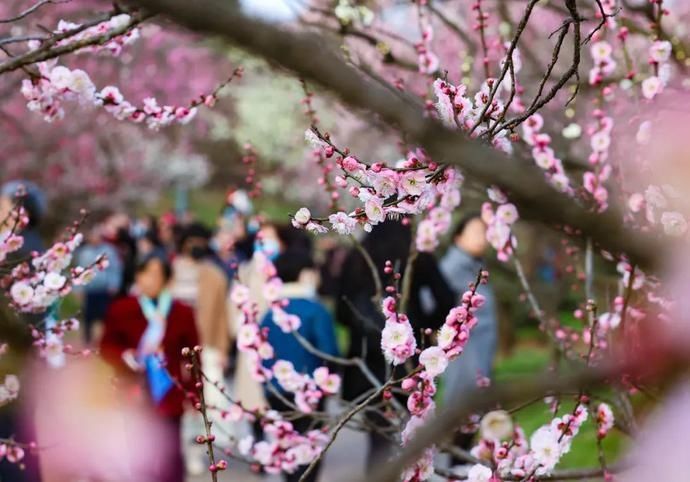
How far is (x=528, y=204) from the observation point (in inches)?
38.1

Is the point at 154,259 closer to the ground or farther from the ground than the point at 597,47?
closer to the ground

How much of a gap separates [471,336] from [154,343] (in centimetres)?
217

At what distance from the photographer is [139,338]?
6566 mm

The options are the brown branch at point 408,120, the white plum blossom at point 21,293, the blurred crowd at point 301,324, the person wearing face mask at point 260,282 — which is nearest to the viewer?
the brown branch at point 408,120

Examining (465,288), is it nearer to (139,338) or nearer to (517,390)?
(139,338)

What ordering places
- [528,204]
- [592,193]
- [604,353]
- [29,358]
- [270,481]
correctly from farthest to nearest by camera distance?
[270,481], [592,193], [604,353], [29,358], [528,204]

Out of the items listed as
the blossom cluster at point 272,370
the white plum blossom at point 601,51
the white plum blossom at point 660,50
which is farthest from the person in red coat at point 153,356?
the white plum blossom at point 660,50

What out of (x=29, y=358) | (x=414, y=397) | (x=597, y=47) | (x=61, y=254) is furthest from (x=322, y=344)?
(x=29, y=358)

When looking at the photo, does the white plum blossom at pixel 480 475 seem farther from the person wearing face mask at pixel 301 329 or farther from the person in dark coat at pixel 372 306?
A: the person wearing face mask at pixel 301 329

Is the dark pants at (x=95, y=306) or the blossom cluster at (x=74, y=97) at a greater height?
the blossom cluster at (x=74, y=97)

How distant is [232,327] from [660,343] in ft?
31.3

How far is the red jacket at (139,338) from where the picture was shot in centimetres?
646

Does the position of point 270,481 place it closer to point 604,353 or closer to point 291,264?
point 291,264

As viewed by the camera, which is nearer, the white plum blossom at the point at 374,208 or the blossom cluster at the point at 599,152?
the white plum blossom at the point at 374,208
